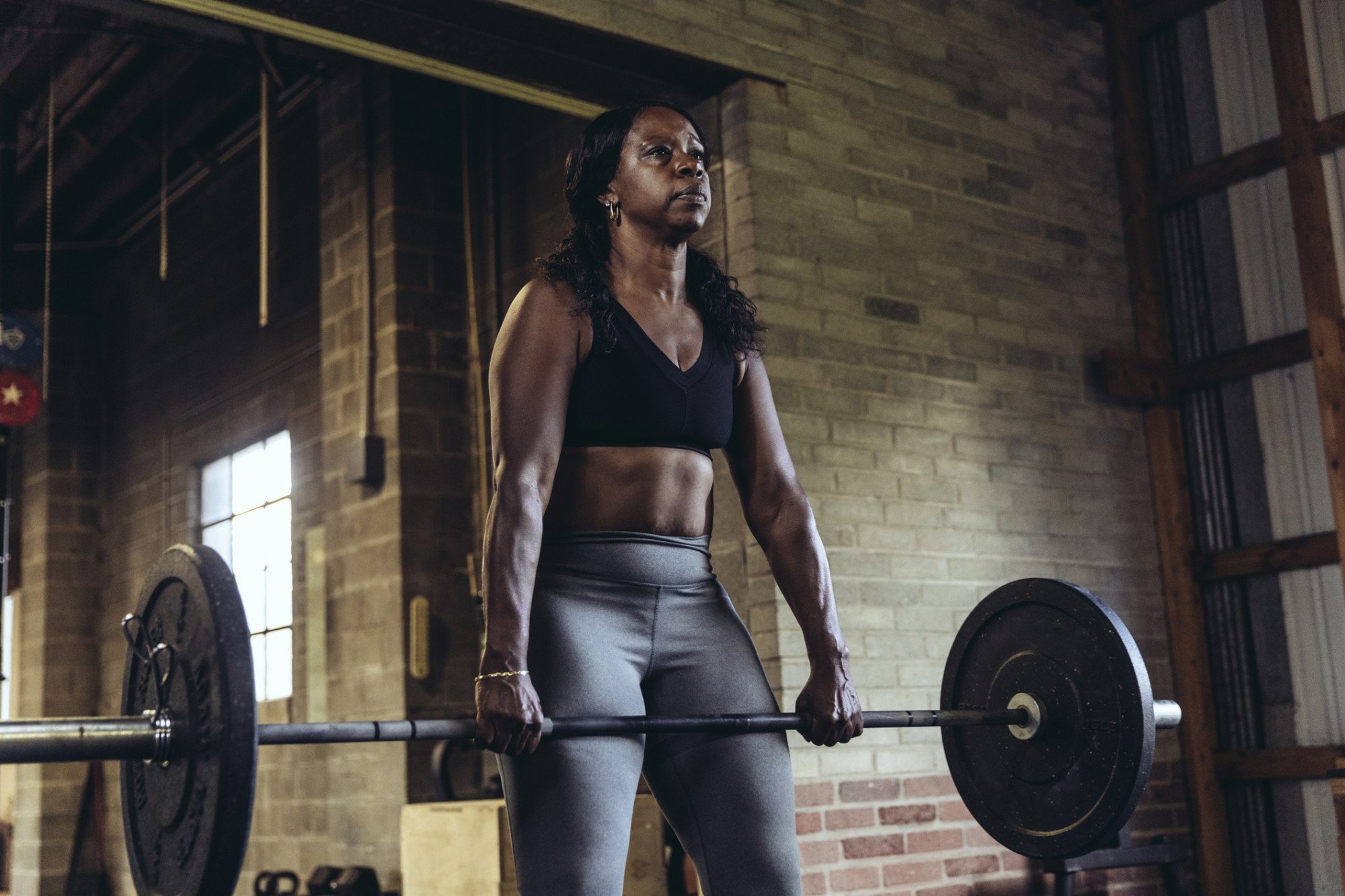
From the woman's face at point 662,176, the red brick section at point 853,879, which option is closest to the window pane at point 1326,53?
the red brick section at point 853,879

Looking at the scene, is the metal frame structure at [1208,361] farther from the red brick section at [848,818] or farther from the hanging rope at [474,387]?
the hanging rope at [474,387]

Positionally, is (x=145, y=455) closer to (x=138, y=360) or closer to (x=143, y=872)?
(x=138, y=360)

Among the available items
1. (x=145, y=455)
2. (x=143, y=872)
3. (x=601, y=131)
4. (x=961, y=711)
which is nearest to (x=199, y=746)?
(x=143, y=872)

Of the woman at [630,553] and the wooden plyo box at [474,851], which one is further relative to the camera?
the wooden plyo box at [474,851]

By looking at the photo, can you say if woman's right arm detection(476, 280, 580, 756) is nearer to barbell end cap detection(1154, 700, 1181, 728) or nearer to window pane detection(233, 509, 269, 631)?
barbell end cap detection(1154, 700, 1181, 728)

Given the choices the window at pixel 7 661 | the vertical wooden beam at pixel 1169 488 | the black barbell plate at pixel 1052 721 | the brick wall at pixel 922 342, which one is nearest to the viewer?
the black barbell plate at pixel 1052 721

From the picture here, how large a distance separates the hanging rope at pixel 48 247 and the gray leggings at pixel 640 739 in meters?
5.59

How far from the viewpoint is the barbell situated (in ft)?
5.80

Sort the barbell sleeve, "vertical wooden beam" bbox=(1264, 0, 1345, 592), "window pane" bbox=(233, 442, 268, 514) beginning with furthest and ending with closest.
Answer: "window pane" bbox=(233, 442, 268, 514) < "vertical wooden beam" bbox=(1264, 0, 1345, 592) < the barbell sleeve

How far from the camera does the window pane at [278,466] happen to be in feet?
23.9

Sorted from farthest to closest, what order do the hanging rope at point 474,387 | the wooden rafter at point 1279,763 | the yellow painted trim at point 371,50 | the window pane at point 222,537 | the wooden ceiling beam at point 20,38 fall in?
the window pane at point 222,537 → the wooden ceiling beam at point 20,38 → the hanging rope at point 474,387 → the wooden rafter at point 1279,763 → the yellow painted trim at point 371,50

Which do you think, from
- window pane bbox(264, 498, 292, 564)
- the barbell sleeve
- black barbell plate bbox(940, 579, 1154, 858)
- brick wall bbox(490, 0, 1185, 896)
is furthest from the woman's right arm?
window pane bbox(264, 498, 292, 564)

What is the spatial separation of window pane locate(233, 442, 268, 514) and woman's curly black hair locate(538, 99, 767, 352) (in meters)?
5.61

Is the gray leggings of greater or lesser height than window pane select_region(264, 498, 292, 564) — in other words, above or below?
below
